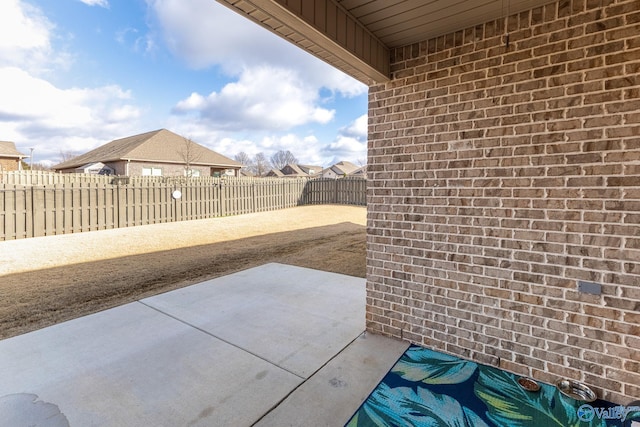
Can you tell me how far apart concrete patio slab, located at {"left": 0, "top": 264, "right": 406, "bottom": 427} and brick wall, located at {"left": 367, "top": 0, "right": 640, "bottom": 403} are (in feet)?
2.45

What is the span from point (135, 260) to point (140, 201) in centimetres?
555

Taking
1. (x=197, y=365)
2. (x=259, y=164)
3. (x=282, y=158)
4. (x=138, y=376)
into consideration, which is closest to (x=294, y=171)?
(x=259, y=164)

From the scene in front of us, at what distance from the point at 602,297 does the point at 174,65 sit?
24.2 metres

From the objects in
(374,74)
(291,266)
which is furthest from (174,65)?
(374,74)

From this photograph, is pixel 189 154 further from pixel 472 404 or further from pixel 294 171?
pixel 294 171

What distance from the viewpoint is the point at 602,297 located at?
6.47 ft

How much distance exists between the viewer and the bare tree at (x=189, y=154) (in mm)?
20803

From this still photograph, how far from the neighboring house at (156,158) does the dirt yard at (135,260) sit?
10.6 metres

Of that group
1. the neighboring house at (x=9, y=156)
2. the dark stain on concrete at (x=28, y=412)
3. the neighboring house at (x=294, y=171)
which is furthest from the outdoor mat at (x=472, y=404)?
the neighboring house at (x=294, y=171)

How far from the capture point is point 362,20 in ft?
7.63

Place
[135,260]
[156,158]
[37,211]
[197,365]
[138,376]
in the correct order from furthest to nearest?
[156,158], [37,211], [135,260], [197,365], [138,376]

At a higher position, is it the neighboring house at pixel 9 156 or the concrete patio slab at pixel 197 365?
the neighboring house at pixel 9 156

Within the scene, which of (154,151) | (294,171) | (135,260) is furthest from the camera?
(294,171)

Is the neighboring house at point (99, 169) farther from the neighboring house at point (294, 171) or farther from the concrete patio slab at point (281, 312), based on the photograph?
the neighboring house at point (294, 171)
